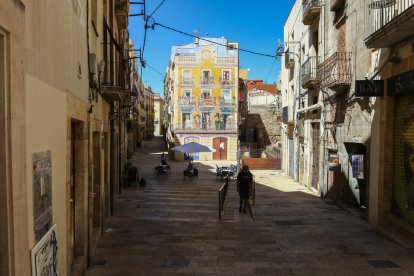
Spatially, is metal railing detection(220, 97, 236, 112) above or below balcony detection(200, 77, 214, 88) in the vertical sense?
below

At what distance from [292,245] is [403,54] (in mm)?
5316

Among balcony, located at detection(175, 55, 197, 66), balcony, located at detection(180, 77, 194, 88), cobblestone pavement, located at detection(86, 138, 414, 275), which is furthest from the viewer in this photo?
balcony, located at detection(180, 77, 194, 88)

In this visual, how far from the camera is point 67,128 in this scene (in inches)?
215

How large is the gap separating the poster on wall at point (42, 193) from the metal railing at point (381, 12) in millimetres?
8098

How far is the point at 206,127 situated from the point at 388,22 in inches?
1287

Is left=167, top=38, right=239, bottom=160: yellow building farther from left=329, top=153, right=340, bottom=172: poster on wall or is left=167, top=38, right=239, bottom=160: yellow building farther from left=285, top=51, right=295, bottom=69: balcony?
left=329, top=153, right=340, bottom=172: poster on wall

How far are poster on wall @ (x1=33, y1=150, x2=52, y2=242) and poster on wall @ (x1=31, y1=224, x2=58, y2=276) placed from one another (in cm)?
8

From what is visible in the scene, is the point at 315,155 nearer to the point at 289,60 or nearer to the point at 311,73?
Answer: the point at 311,73

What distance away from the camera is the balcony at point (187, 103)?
Result: 41.1 metres

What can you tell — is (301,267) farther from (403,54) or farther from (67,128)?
(403,54)

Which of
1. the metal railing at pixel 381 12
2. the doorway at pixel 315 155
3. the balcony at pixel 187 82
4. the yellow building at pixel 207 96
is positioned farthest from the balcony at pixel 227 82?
the metal railing at pixel 381 12

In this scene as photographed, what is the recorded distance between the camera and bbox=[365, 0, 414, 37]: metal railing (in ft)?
30.3

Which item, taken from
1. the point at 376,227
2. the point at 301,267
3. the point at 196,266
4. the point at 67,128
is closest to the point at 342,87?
the point at 376,227

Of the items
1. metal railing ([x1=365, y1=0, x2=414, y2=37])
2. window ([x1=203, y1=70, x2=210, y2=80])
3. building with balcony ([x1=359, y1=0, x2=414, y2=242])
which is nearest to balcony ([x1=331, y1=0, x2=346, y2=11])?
building with balcony ([x1=359, y1=0, x2=414, y2=242])
